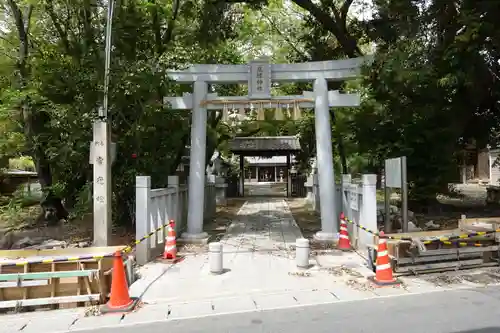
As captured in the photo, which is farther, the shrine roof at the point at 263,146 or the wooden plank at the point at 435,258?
the shrine roof at the point at 263,146

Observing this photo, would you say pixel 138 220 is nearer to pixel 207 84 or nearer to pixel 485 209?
pixel 207 84

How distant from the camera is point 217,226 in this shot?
15430mm

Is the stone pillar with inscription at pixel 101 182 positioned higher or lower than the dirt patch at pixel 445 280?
higher

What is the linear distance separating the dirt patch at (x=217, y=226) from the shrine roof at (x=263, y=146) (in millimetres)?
7219

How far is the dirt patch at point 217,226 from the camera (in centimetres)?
1101

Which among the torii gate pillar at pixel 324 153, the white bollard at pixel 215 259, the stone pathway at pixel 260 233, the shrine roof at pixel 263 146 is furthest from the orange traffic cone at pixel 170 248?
the shrine roof at pixel 263 146

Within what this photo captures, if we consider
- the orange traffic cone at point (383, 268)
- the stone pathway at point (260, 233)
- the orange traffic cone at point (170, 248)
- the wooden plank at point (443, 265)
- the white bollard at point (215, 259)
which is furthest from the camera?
the stone pathway at point (260, 233)

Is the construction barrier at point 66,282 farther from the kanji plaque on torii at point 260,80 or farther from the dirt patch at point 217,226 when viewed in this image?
the kanji plaque on torii at point 260,80

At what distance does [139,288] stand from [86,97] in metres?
5.55

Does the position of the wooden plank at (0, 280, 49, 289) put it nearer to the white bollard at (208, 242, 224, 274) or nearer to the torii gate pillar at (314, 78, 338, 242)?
the white bollard at (208, 242, 224, 274)

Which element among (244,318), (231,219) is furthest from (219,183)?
(244,318)

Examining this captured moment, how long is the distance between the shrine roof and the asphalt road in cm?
2295

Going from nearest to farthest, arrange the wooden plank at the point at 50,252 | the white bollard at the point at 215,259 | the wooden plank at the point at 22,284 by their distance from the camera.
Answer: the wooden plank at the point at 22,284 → the wooden plank at the point at 50,252 → the white bollard at the point at 215,259

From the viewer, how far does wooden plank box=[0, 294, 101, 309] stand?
20.5 ft
